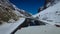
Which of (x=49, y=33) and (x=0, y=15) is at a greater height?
(x=0, y=15)

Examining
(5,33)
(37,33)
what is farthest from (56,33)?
(5,33)

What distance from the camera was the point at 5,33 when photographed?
10.9 ft

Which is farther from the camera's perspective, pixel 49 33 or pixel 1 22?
pixel 1 22

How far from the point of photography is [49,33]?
3.54m

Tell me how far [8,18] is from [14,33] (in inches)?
67.9


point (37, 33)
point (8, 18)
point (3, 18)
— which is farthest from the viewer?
point (8, 18)

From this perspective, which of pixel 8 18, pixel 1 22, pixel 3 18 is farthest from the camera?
pixel 8 18

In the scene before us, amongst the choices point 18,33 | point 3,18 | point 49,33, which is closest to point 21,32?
point 18,33

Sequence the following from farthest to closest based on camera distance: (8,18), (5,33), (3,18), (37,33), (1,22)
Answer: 1. (8,18)
2. (3,18)
3. (1,22)
4. (37,33)
5. (5,33)

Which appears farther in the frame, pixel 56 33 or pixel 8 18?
pixel 8 18

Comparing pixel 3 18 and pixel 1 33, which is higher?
pixel 3 18

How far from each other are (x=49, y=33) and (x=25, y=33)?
0.62 meters

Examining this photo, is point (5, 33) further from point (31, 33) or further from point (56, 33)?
point (56, 33)

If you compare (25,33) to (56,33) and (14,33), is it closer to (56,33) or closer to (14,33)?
(14,33)
